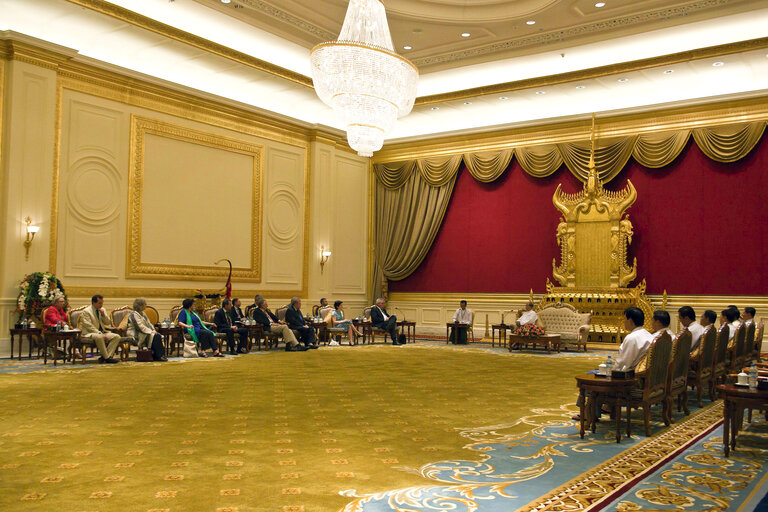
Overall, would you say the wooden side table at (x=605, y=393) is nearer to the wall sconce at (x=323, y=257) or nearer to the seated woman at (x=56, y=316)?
the seated woman at (x=56, y=316)

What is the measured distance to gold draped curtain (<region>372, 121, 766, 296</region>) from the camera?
1330cm

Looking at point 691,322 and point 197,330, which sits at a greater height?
point 691,322

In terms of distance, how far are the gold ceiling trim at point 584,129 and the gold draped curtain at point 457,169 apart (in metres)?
0.15

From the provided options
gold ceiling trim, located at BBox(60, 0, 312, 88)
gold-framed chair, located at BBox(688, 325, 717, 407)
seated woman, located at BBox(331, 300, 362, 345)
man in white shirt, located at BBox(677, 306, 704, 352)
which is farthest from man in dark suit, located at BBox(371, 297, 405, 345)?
gold-framed chair, located at BBox(688, 325, 717, 407)

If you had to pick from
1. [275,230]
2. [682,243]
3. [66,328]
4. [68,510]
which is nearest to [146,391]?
[66,328]

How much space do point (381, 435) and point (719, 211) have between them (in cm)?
1092

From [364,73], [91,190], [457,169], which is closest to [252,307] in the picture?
[91,190]

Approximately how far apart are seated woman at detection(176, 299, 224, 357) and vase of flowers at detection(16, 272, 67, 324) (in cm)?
189

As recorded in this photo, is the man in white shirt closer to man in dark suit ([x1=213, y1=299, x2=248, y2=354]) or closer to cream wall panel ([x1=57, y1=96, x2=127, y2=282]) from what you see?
man in dark suit ([x1=213, y1=299, x2=248, y2=354])

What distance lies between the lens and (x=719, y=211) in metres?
13.3

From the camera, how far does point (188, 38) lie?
11.3 m

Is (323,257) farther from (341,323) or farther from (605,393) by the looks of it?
(605,393)

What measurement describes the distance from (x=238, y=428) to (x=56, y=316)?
568 cm

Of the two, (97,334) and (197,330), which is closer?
(97,334)
